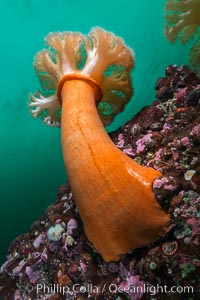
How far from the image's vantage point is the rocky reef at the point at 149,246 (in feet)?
9.37

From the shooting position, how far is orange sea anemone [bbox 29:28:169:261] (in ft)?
10.3

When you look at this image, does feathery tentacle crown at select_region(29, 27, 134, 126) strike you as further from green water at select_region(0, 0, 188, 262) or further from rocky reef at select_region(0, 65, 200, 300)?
green water at select_region(0, 0, 188, 262)

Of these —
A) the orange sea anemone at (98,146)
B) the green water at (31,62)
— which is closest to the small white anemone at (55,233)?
the orange sea anemone at (98,146)

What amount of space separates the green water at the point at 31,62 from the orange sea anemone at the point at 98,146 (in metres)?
22.5

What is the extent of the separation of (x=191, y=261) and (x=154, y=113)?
270 centimetres

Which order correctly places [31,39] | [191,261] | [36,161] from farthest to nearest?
1. [36,161]
2. [31,39]
3. [191,261]

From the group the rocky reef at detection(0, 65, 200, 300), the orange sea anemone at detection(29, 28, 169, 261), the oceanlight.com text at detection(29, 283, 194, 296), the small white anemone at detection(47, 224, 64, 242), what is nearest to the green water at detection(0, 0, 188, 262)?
the orange sea anemone at detection(29, 28, 169, 261)

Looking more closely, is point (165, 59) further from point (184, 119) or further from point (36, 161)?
point (184, 119)

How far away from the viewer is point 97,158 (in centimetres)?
350

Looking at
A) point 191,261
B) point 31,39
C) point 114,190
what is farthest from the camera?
point 31,39

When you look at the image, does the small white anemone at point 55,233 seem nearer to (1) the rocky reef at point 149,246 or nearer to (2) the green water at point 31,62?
(1) the rocky reef at point 149,246

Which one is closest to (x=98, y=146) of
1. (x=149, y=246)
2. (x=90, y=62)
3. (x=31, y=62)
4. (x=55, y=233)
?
(x=149, y=246)

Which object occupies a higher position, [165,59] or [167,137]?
[165,59]

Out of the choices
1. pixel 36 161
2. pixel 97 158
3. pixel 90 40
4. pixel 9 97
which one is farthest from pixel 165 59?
pixel 97 158
